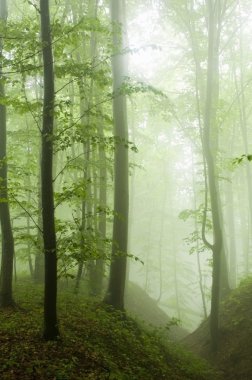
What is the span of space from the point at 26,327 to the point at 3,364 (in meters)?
1.67

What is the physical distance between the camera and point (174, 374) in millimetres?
8125

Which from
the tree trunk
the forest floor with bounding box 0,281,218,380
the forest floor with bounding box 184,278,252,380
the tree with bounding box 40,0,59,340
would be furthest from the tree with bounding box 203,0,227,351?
the tree with bounding box 40,0,59,340

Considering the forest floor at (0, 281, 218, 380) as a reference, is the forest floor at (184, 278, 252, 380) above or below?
below

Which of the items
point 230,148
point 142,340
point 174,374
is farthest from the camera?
point 230,148

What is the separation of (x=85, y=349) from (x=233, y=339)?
5.56 metres

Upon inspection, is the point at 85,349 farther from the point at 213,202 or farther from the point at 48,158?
the point at 213,202

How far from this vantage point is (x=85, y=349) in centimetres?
698

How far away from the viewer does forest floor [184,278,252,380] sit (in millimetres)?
9453

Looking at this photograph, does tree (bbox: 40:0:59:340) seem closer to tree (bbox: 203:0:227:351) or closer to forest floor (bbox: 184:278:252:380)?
tree (bbox: 203:0:227:351)

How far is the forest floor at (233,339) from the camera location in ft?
31.0

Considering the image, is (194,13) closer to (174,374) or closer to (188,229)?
(174,374)

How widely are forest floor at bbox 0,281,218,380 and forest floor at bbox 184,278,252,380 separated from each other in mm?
721

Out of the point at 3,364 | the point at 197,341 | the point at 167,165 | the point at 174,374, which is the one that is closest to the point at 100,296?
the point at 197,341

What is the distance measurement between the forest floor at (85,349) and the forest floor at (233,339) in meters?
0.72
